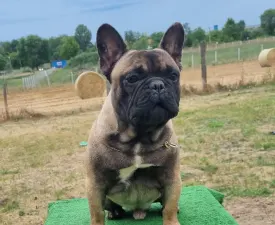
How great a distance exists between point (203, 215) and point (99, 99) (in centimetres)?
1195

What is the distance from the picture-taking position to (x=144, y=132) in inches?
114

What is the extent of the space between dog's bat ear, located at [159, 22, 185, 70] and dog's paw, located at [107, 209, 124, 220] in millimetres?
1197

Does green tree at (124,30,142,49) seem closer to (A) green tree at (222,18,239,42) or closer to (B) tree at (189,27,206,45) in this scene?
(B) tree at (189,27,206,45)

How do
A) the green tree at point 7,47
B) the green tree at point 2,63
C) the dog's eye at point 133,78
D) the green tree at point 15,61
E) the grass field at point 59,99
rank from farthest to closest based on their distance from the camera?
the green tree at point 7,47
the green tree at point 15,61
the green tree at point 2,63
the grass field at point 59,99
the dog's eye at point 133,78

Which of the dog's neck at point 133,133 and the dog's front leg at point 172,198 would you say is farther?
the dog's front leg at point 172,198

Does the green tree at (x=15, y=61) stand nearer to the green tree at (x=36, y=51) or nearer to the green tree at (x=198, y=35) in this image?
the green tree at (x=36, y=51)

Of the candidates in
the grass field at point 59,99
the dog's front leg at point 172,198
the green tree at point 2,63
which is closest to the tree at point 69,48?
the green tree at point 2,63

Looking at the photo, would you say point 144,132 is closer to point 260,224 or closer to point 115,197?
point 115,197

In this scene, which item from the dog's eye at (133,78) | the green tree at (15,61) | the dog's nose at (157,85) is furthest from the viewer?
the green tree at (15,61)

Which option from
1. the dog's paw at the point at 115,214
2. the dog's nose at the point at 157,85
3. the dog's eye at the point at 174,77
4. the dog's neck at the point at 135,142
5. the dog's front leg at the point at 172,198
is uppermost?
the dog's eye at the point at 174,77

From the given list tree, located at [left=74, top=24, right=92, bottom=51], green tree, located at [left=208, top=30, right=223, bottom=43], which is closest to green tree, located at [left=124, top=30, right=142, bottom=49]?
green tree, located at [left=208, top=30, right=223, bottom=43]

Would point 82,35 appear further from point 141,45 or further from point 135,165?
point 135,165

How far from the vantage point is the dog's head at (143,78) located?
2656 millimetres

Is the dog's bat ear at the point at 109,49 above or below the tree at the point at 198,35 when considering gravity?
above
